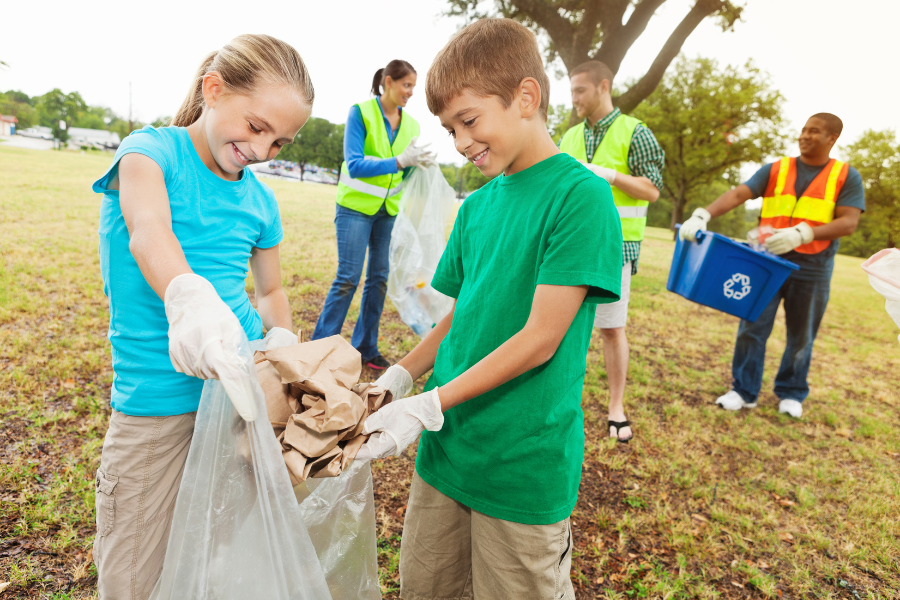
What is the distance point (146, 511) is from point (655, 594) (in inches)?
70.9

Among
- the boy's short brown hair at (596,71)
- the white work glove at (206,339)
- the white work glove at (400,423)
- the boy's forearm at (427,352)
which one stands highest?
the boy's short brown hair at (596,71)

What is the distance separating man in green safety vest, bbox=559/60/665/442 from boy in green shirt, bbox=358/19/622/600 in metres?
1.74

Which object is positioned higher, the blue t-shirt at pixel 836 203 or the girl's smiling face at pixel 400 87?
the girl's smiling face at pixel 400 87

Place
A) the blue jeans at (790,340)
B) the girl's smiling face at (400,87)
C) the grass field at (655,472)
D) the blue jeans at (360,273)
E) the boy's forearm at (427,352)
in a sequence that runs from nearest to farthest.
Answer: the boy's forearm at (427,352)
the grass field at (655,472)
the girl's smiling face at (400,87)
the blue jeans at (360,273)
the blue jeans at (790,340)

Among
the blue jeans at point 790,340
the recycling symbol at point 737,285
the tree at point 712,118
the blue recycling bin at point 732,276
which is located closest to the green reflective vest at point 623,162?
the blue recycling bin at point 732,276

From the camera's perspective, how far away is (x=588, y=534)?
7.26 ft

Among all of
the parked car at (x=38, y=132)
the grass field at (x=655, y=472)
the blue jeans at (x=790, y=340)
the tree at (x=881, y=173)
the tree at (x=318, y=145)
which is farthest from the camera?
the parked car at (x=38, y=132)

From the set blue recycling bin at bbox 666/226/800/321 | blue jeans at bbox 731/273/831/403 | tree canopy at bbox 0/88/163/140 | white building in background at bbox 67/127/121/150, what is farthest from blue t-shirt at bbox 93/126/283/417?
white building in background at bbox 67/127/121/150

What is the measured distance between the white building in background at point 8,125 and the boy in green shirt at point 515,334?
8559 centimetres

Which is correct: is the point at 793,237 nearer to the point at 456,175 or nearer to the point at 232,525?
the point at 456,175

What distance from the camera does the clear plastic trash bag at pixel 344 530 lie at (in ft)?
3.96

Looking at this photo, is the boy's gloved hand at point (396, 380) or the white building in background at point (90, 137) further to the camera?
the white building in background at point (90, 137)

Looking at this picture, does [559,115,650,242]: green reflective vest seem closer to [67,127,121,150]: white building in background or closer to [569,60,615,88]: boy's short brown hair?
[569,60,615,88]: boy's short brown hair

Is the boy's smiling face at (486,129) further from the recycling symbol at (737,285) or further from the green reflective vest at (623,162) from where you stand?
the recycling symbol at (737,285)
